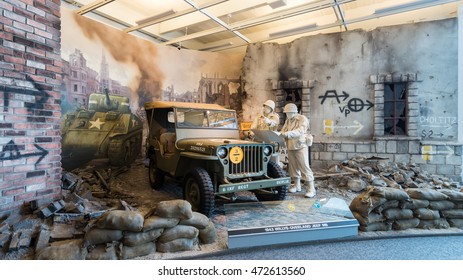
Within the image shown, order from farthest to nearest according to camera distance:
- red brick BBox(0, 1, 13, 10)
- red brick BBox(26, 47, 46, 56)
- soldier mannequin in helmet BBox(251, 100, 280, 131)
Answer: soldier mannequin in helmet BBox(251, 100, 280, 131)
red brick BBox(26, 47, 46, 56)
red brick BBox(0, 1, 13, 10)

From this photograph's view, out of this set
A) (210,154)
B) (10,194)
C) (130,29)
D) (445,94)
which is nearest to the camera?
(10,194)

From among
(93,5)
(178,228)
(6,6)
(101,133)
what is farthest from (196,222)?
(93,5)

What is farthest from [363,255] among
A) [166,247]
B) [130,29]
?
[130,29]

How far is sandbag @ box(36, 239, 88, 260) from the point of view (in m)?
2.47

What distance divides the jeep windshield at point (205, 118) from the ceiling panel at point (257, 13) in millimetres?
2919

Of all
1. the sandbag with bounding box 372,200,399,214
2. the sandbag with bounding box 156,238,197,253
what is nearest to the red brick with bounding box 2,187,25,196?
the sandbag with bounding box 156,238,197,253

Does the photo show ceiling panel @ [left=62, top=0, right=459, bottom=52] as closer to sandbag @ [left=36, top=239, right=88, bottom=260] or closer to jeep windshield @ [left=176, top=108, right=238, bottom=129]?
jeep windshield @ [left=176, top=108, right=238, bottom=129]

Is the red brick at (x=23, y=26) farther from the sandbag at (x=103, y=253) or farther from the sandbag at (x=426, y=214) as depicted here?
the sandbag at (x=426, y=214)

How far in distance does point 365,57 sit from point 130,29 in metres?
6.54

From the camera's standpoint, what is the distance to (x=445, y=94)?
6.56 m

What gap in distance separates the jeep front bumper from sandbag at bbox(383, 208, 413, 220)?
1.38 m

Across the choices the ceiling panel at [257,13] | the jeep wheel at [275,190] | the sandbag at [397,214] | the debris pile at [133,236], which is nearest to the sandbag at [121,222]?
the debris pile at [133,236]

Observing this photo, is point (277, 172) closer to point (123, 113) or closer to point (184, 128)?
point (184, 128)

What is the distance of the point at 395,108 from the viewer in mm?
7059
